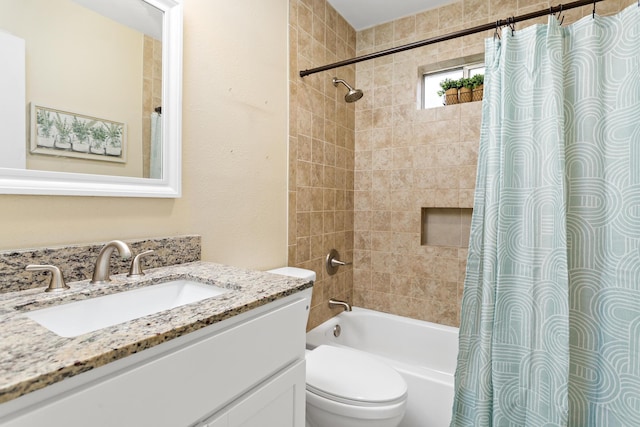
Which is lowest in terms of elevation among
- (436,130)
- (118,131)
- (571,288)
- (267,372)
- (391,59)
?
(267,372)

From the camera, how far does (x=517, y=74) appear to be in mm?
1269

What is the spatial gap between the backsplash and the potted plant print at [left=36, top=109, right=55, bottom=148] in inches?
11.9

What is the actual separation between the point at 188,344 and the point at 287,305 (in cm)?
31

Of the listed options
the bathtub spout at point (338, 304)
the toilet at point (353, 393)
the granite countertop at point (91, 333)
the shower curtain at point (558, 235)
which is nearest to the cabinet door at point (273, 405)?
the granite countertop at point (91, 333)

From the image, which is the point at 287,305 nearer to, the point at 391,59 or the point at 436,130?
the point at 436,130

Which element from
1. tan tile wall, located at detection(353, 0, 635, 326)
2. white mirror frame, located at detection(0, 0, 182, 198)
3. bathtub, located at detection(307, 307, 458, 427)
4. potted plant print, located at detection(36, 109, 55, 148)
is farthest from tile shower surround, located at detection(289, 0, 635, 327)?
potted plant print, located at detection(36, 109, 55, 148)

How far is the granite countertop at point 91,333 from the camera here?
0.45m

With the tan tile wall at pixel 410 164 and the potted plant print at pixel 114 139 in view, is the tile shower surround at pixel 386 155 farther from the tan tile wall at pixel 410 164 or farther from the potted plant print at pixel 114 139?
the potted plant print at pixel 114 139

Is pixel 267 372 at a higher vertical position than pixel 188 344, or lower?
lower

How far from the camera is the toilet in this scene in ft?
4.03

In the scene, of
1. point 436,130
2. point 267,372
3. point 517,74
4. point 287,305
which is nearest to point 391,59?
point 436,130

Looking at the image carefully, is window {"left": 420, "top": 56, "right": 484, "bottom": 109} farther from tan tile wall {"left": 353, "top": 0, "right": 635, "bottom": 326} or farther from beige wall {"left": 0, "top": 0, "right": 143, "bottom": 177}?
beige wall {"left": 0, "top": 0, "right": 143, "bottom": 177}

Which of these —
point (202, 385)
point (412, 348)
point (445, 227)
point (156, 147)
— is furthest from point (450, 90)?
point (202, 385)

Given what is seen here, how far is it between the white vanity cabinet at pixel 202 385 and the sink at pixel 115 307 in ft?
0.74
